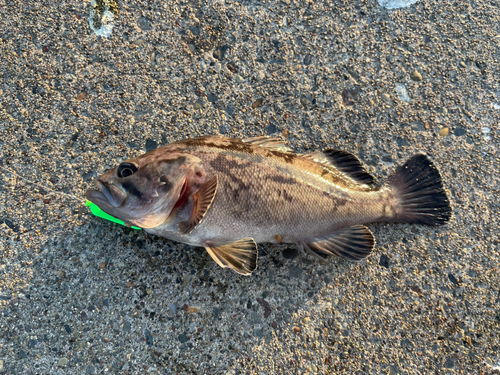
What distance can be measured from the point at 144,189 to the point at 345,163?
5.57 feet

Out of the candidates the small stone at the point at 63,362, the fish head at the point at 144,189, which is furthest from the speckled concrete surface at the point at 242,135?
the fish head at the point at 144,189

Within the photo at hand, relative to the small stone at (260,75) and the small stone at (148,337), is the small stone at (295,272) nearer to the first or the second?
the small stone at (148,337)

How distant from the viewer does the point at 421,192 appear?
277 cm

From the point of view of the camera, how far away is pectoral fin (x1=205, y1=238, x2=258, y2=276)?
7.89 feet

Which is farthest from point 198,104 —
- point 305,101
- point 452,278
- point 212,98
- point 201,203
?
point 452,278

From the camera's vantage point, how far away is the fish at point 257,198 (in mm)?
2277

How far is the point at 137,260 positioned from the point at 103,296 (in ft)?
1.28

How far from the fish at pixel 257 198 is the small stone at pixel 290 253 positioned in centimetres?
16

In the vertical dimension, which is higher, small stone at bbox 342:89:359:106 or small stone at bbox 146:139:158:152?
small stone at bbox 342:89:359:106

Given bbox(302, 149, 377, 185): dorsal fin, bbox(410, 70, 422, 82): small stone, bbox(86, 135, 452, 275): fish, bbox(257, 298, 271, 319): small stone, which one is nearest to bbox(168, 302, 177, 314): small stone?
bbox(86, 135, 452, 275): fish

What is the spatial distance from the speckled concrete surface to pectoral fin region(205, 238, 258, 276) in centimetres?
30

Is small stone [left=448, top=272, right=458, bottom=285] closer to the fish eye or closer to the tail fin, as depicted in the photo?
the tail fin

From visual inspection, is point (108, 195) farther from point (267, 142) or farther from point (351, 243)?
point (351, 243)

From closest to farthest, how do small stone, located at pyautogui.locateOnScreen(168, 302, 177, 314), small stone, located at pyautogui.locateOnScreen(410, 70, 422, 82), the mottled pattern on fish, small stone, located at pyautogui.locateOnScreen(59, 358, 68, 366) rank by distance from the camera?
the mottled pattern on fish < small stone, located at pyautogui.locateOnScreen(59, 358, 68, 366) < small stone, located at pyautogui.locateOnScreen(168, 302, 177, 314) < small stone, located at pyautogui.locateOnScreen(410, 70, 422, 82)
